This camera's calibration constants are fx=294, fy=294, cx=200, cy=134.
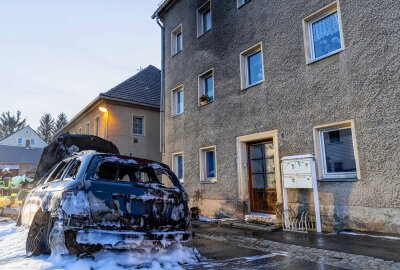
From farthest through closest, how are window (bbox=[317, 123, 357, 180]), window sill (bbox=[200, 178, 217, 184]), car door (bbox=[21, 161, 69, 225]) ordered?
1. window sill (bbox=[200, 178, 217, 184])
2. window (bbox=[317, 123, 357, 180])
3. car door (bbox=[21, 161, 69, 225])

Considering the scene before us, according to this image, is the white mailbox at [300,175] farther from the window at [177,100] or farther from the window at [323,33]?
the window at [177,100]

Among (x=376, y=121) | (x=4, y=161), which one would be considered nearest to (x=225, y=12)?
(x=376, y=121)

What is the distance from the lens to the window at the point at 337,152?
6.78 meters

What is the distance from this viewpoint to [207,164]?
37.2ft

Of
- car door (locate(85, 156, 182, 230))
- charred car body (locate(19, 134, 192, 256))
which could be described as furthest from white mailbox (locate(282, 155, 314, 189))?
car door (locate(85, 156, 182, 230))

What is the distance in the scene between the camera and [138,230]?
13.0 ft

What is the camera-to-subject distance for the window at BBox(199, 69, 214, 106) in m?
11.4

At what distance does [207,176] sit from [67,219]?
7845 mm

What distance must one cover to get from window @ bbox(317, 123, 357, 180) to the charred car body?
4145 millimetres

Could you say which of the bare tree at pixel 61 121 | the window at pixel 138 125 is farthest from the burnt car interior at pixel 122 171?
the bare tree at pixel 61 121

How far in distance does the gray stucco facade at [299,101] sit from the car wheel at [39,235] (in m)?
5.82

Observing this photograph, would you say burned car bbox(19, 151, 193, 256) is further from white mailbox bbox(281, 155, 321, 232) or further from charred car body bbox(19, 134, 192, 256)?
white mailbox bbox(281, 155, 321, 232)

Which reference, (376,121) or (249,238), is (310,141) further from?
(249,238)

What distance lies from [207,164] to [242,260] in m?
6.85
